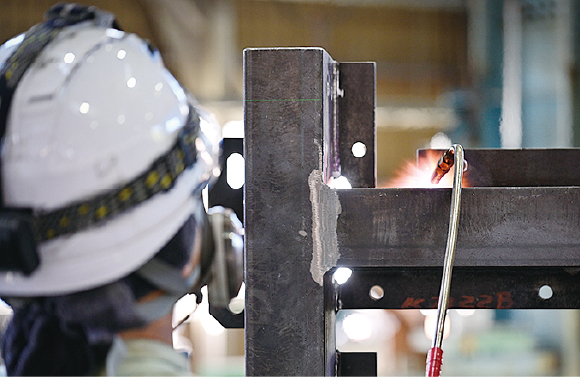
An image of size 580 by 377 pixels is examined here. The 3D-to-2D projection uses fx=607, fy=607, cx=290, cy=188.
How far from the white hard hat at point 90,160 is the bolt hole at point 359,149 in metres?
0.37

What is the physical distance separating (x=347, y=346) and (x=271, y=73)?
14.1ft

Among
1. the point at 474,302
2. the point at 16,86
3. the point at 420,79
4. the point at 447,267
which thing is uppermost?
the point at 16,86

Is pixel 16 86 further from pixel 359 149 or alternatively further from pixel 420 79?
pixel 420 79

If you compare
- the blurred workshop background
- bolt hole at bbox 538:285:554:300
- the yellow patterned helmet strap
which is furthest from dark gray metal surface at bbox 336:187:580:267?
the blurred workshop background

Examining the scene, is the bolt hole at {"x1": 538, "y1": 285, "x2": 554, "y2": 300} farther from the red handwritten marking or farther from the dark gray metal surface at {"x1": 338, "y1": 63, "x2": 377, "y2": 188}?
the dark gray metal surface at {"x1": 338, "y1": 63, "x2": 377, "y2": 188}

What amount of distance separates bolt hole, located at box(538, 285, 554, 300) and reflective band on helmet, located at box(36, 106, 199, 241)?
587mm

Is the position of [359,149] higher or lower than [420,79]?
higher

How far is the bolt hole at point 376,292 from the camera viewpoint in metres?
0.98

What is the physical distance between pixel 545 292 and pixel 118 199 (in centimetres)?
66

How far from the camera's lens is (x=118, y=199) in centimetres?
61

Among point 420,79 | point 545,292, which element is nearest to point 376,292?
point 545,292

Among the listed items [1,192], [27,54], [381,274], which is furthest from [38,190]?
[381,274]

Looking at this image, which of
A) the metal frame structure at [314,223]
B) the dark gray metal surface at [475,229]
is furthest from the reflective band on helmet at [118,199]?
the dark gray metal surface at [475,229]

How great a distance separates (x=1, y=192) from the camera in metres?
0.61
